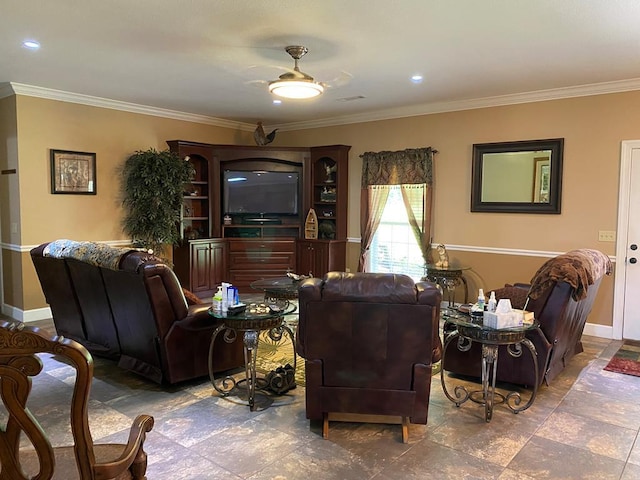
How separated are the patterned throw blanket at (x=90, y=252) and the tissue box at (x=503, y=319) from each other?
2.56m

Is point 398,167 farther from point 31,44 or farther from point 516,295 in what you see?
point 31,44

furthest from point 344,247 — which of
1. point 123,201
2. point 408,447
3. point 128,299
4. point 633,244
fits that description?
point 408,447

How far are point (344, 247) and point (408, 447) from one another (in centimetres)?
469

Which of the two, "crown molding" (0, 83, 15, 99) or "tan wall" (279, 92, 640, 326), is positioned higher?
"crown molding" (0, 83, 15, 99)

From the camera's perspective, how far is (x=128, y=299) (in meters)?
3.54

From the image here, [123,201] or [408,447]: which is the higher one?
[123,201]

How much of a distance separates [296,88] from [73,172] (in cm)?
347

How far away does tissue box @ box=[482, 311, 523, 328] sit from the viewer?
120 inches

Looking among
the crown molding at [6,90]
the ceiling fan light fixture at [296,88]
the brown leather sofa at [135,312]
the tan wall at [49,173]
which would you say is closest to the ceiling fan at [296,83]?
the ceiling fan light fixture at [296,88]

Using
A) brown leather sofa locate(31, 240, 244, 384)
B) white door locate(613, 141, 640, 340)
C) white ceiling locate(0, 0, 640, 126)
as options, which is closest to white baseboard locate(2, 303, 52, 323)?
brown leather sofa locate(31, 240, 244, 384)

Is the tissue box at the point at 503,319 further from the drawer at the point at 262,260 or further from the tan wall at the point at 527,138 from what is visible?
the drawer at the point at 262,260

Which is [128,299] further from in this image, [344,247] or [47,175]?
[344,247]

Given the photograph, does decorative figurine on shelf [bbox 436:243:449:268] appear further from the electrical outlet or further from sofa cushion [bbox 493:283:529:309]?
the electrical outlet

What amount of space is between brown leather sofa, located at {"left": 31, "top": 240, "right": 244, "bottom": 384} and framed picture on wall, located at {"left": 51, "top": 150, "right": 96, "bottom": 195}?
5.95ft
